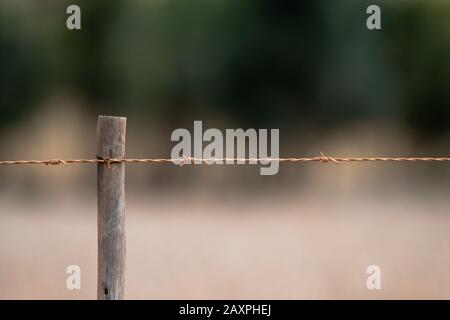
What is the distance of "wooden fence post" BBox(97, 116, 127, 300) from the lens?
147 centimetres

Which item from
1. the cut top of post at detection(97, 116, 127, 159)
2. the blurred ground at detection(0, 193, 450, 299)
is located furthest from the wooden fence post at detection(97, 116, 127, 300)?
the blurred ground at detection(0, 193, 450, 299)

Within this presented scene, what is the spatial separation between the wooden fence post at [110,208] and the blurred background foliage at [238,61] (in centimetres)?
503

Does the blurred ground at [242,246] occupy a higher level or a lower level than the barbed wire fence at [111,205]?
lower

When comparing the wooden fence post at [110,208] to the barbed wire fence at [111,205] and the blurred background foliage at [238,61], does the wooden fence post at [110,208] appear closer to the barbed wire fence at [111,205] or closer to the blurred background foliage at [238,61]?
the barbed wire fence at [111,205]

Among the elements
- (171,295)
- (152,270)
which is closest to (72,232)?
(152,270)

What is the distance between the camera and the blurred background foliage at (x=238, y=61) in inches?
252

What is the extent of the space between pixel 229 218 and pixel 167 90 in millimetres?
1453

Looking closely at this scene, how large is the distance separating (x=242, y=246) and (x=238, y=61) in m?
2.12

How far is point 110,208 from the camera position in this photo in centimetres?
147

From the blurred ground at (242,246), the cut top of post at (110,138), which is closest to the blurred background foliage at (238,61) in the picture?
the blurred ground at (242,246)

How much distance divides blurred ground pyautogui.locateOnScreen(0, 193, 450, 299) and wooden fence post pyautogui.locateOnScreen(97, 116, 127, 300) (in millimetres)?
2906

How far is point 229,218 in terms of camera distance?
21.2ft

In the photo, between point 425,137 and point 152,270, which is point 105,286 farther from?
point 425,137

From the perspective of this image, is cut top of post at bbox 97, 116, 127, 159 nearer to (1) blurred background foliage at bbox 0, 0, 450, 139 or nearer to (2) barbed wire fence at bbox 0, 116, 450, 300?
(2) barbed wire fence at bbox 0, 116, 450, 300
